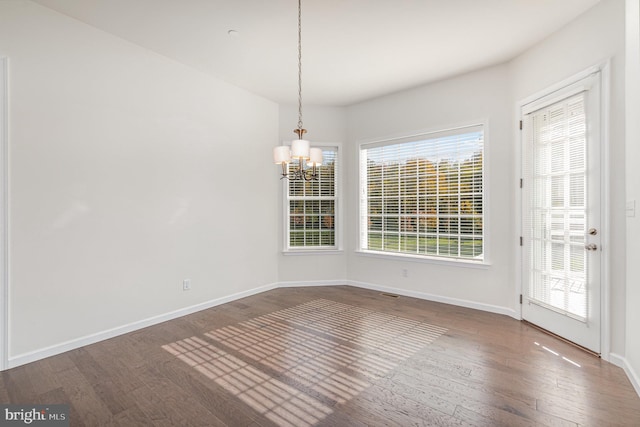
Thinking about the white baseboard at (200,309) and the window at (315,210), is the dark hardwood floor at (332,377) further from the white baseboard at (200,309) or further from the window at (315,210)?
the window at (315,210)

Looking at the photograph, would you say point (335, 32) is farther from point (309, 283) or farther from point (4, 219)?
point (309, 283)

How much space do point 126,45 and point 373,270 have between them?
167 inches

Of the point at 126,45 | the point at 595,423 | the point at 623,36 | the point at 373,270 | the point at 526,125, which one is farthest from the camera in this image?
the point at 373,270

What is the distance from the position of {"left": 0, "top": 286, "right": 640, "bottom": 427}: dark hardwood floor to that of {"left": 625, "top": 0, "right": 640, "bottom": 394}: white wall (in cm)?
29

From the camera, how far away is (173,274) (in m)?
3.66

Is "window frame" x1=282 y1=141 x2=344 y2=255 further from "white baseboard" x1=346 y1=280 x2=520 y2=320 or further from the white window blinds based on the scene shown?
the white window blinds

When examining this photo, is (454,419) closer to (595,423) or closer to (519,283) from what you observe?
(595,423)

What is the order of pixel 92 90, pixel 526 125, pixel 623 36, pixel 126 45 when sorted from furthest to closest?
1. pixel 526 125
2. pixel 126 45
3. pixel 92 90
4. pixel 623 36

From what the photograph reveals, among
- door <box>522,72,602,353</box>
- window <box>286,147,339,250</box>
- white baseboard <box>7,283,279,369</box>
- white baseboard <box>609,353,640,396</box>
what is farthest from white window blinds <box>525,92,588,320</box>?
white baseboard <box>7,283,279,369</box>

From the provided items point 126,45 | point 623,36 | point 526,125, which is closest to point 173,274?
point 126,45

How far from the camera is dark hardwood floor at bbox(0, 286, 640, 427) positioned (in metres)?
1.93

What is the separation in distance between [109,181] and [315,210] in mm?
2922

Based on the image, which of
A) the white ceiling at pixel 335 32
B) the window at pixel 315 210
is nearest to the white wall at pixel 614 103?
the white ceiling at pixel 335 32

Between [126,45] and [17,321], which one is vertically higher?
[126,45]
